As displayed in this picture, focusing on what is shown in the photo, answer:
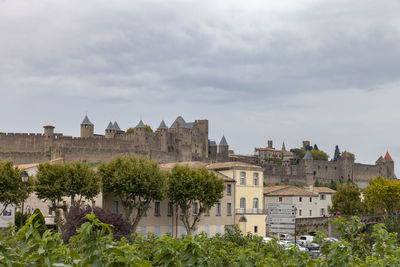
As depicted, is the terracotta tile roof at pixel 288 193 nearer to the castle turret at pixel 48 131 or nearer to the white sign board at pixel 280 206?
the white sign board at pixel 280 206

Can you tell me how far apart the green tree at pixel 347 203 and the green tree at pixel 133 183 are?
37.1 metres

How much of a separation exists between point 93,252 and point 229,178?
46.5 m

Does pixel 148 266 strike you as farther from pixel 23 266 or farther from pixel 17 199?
pixel 17 199

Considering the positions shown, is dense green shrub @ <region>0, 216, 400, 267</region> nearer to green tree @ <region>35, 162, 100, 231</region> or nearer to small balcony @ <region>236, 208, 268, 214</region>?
green tree @ <region>35, 162, 100, 231</region>

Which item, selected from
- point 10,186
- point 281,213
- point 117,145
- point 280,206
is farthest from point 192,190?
point 117,145

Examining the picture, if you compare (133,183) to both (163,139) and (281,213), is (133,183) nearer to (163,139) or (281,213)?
(281,213)

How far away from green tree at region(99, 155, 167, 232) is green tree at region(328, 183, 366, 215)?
37115mm

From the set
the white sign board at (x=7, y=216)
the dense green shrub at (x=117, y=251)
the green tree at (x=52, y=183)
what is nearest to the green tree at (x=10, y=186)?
the green tree at (x=52, y=183)

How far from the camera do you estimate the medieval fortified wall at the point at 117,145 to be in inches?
4070

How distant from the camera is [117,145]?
119 m

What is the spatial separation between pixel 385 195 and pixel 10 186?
49724 mm

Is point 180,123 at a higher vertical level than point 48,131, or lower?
higher

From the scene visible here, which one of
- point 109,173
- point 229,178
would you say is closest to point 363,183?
point 229,178

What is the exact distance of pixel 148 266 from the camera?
25.3 feet
